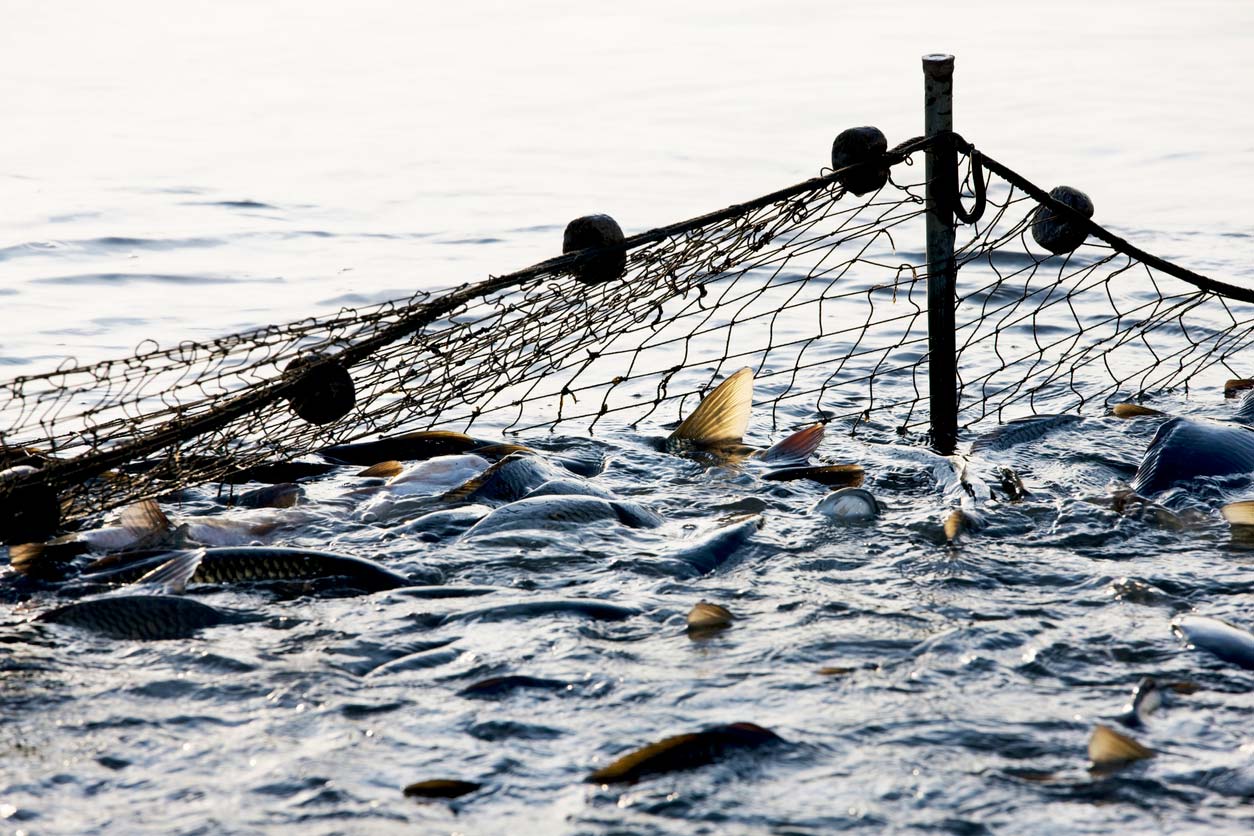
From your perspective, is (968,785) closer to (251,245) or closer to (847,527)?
(847,527)

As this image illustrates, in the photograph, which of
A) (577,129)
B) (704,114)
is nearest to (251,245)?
(577,129)

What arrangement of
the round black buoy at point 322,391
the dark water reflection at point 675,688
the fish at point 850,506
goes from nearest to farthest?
the dark water reflection at point 675,688, the round black buoy at point 322,391, the fish at point 850,506

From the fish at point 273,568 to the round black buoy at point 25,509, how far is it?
1.64ft

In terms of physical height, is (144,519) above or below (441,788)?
above

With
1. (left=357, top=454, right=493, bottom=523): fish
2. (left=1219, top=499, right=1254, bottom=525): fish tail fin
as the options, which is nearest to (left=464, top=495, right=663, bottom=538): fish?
(left=357, top=454, right=493, bottom=523): fish

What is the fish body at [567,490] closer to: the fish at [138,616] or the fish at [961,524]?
the fish at [961,524]

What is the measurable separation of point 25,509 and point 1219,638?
12.6ft

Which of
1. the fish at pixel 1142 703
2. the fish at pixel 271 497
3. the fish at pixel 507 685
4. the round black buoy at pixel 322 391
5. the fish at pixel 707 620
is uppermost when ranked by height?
the round black buoy at pixel 322 391

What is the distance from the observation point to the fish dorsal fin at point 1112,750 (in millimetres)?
3369

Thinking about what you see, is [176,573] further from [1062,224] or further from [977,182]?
[1062,224]

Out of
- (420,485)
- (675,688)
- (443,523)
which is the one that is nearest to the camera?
(675,688)

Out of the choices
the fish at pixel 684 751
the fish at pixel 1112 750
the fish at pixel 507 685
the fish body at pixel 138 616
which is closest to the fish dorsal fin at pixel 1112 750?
the fish at pixel 1112 750

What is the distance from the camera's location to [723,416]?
20.4 ft

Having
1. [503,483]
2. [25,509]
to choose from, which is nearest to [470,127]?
[503,483]
